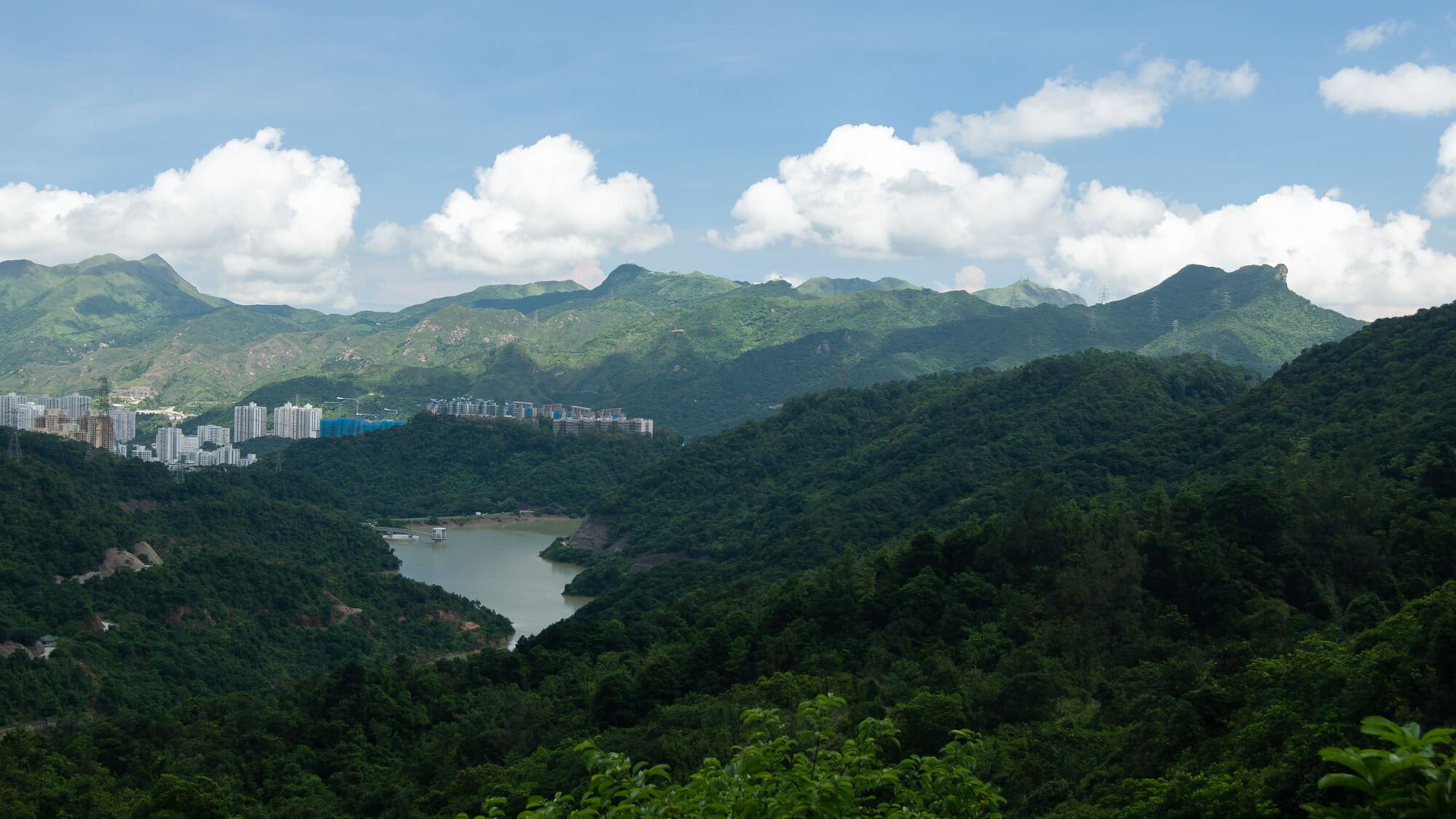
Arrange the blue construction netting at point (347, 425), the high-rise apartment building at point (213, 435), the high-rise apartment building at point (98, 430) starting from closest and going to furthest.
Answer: the high-rise apartment building at point (98, 430) → the blue construction netting at point (347, 425) → the high-rise apartment building at point (213, 435)

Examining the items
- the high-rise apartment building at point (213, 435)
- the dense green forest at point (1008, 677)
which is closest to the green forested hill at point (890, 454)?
the dense green forest at point (1008, 677)

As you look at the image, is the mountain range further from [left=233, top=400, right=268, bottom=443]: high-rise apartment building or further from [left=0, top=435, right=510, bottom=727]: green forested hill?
[left=0, top=435, right=510, bottom=727]: green forested hill

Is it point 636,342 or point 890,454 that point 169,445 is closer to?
point 890,454

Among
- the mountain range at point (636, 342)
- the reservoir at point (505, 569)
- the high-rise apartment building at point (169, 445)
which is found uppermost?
the mountain range at point (636, 342)

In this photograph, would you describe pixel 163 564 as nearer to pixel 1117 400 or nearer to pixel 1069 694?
pixel 1069 694

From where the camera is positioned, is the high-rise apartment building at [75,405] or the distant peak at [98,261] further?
the distant peak at [98,261]

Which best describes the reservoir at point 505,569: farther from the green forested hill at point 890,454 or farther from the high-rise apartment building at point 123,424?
the high-rise apartment building at point 123,424

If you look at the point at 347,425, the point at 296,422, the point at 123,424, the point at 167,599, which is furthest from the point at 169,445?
the point at 167,599
